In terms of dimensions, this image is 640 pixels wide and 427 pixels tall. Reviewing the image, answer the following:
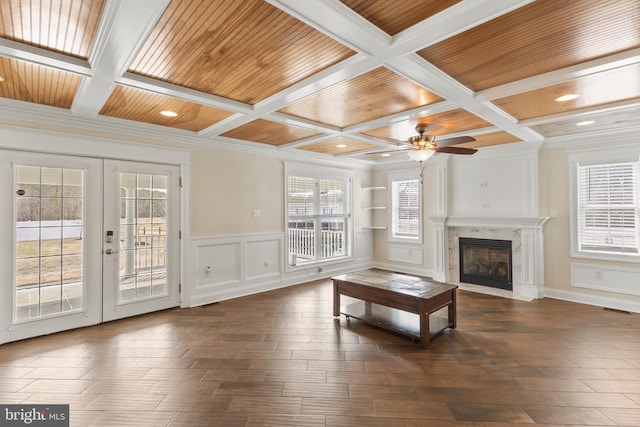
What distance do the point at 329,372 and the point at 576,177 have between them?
4652 mm

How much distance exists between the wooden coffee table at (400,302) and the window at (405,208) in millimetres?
2730

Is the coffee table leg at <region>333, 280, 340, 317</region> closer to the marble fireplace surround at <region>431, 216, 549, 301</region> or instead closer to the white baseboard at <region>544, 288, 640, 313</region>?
the marble fireplace surround at <region>431, 216, 549, 301</region>

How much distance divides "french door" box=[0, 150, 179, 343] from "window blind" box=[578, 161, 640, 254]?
19.7 ft

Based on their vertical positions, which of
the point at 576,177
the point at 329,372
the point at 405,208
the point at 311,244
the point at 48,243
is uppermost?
the point at 576,177

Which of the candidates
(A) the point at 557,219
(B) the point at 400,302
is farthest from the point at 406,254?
(B) the point at 400,302

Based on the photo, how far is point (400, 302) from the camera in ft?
10.5

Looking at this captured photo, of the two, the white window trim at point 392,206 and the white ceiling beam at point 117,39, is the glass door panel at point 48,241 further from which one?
the white window trim at point 392,206

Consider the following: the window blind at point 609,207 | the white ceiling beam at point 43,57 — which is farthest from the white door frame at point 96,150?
the window blind at point 609,207

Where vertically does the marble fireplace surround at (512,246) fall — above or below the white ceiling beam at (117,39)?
below

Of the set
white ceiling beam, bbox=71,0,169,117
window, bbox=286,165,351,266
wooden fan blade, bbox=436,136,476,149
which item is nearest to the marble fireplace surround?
window, bbox=286,165,351,266

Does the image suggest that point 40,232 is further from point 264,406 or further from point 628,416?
point 628,416

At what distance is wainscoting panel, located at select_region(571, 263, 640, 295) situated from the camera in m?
4.08

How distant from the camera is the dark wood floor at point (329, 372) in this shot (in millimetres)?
2033

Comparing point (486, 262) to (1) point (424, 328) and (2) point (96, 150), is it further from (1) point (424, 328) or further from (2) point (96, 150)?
(2) point (96, 150)
